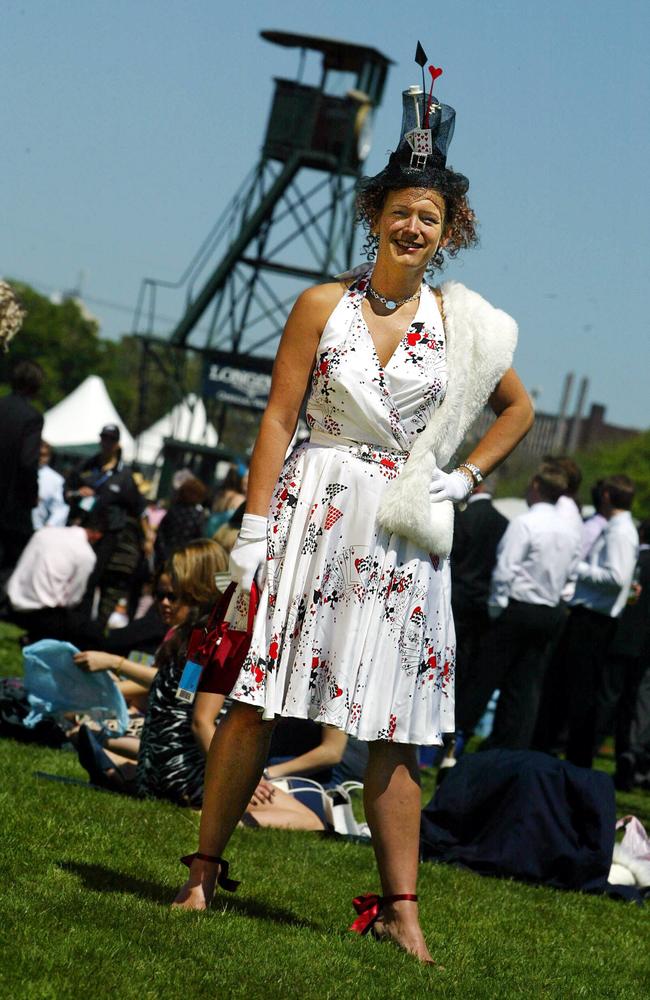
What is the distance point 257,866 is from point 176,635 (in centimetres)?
148

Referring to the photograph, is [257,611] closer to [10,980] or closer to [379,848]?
[379,848]

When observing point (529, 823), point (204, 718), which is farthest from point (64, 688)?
point (529, 823)

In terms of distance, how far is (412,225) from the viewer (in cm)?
443

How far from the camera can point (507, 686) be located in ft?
34.6

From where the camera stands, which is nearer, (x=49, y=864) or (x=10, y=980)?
(x=10, y=980)

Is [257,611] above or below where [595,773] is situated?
above

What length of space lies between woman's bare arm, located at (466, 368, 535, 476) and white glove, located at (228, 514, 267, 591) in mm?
726

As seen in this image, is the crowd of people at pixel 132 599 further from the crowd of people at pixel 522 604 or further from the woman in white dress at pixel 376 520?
the woman in white dress at pixel 376 520

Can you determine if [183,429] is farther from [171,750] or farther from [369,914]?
[369,914]

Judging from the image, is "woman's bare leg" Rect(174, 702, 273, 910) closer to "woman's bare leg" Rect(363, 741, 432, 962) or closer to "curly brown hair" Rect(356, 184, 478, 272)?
"woman's bare leg" Rect(363, 741, 432, 962)

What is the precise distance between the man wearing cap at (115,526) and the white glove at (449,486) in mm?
9696

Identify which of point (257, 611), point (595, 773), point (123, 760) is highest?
point (257, 611)

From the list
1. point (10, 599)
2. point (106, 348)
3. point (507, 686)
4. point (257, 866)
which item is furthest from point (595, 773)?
point (106, 348)

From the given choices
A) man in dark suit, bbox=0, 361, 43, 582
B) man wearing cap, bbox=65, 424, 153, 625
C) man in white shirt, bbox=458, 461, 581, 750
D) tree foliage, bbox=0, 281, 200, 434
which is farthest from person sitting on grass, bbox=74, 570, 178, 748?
tree foliage, bbox=0, 281, 200, 434
